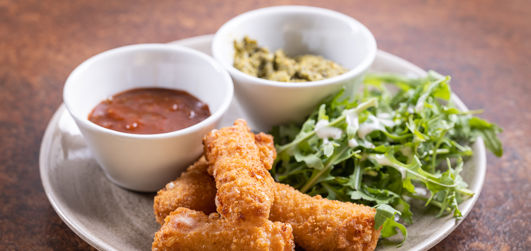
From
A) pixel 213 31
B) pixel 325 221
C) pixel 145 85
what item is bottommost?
pixel 213 31

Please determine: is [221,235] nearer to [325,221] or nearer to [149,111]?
[325,221]

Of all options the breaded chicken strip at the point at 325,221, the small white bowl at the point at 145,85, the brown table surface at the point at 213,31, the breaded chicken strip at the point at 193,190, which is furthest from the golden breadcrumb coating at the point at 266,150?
the brown table surface at the point at 213,31

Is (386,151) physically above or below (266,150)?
below

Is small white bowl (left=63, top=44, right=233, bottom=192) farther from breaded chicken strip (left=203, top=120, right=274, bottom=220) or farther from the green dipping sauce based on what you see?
the green dipping sauce

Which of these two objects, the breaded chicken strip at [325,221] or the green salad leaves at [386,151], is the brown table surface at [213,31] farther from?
the breaded chicken strip at [325,221]

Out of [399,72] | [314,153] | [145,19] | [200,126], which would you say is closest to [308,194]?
[314,153]

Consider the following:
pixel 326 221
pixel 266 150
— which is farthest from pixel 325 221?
pixel 266 150
